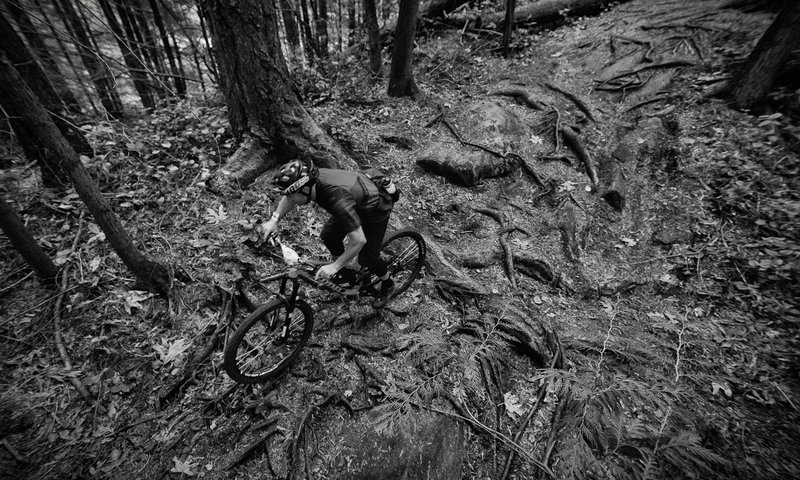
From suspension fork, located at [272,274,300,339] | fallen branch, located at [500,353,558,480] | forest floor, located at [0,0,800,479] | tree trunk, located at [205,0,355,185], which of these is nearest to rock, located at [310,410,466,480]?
forest floor, located at [0,0,800,479]

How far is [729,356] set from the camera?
13.9 feet

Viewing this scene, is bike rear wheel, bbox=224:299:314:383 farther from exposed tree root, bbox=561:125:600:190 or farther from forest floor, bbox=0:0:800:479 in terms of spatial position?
exposed tree root, bbox=561:125:600:190

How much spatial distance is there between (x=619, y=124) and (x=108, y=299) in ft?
34.5

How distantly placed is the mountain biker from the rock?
69.6 inches

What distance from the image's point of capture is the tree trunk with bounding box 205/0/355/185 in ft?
16.6

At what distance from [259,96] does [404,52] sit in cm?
408

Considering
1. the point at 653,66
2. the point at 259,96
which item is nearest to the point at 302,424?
the point at 259,96

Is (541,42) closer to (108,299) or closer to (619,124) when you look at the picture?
(619,124)

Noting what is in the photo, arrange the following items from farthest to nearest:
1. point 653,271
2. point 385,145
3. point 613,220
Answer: point 385,145 → point 613,220 → point 653,271

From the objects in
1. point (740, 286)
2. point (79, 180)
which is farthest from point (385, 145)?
point (740, 286)

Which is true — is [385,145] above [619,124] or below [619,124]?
below

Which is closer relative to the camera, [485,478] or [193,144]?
[485,478]

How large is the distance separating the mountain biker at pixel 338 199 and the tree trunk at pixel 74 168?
6.87ft

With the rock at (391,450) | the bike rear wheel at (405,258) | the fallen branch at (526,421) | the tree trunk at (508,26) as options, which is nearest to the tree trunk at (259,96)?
the bike rear wheel at (405,258)
